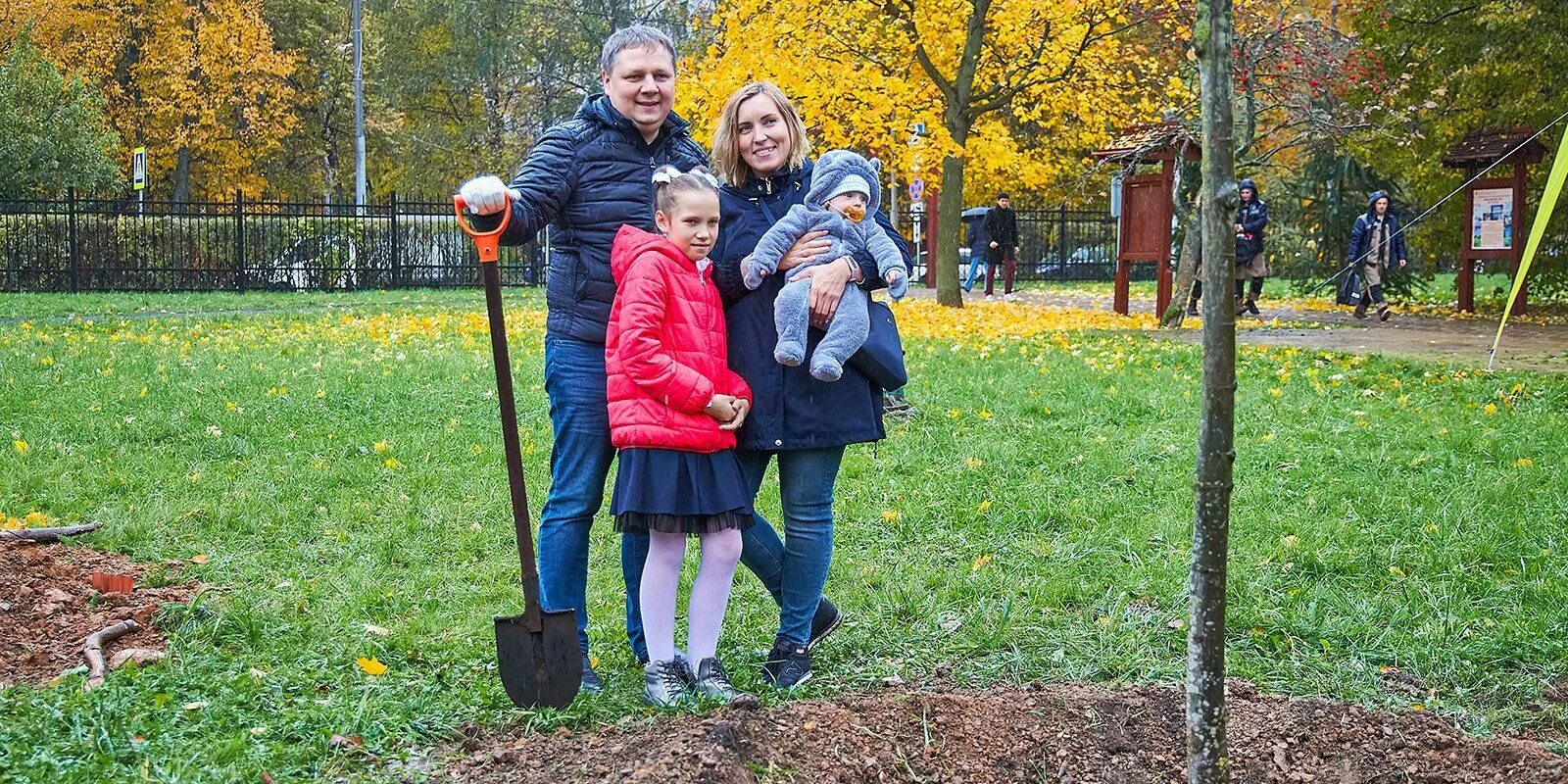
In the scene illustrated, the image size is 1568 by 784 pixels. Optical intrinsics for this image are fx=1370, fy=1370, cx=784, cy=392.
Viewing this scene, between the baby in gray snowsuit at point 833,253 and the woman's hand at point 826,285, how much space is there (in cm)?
2

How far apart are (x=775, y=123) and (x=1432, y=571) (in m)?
2.75

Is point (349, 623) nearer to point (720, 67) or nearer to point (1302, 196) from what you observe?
point (720, 67)

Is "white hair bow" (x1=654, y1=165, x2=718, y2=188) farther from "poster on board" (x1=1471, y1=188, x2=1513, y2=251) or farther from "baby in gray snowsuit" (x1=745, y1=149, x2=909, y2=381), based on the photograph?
"poster on board" (x1=1471, y1=188, x2=1513, y2=251)

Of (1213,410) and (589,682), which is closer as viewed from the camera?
(1213,410)

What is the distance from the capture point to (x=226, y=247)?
76.3ft

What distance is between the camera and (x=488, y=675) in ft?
12.4

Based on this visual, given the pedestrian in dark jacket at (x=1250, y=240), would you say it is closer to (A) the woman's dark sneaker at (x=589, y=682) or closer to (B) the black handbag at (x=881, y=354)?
(B) the black handbag at (x=881, y=354)

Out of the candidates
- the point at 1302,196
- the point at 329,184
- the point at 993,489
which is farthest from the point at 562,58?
the point at 993,489

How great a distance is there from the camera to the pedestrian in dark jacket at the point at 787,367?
3.71 m

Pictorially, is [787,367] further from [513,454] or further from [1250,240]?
[1250,240]

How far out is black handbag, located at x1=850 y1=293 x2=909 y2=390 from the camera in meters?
3.74

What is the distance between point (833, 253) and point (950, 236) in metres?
15.7

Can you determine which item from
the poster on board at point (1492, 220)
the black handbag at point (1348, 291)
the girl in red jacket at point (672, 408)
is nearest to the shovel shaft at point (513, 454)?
the girl in red jacket at point (672, 408)

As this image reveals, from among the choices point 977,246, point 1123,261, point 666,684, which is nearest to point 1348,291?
point 1123,261
